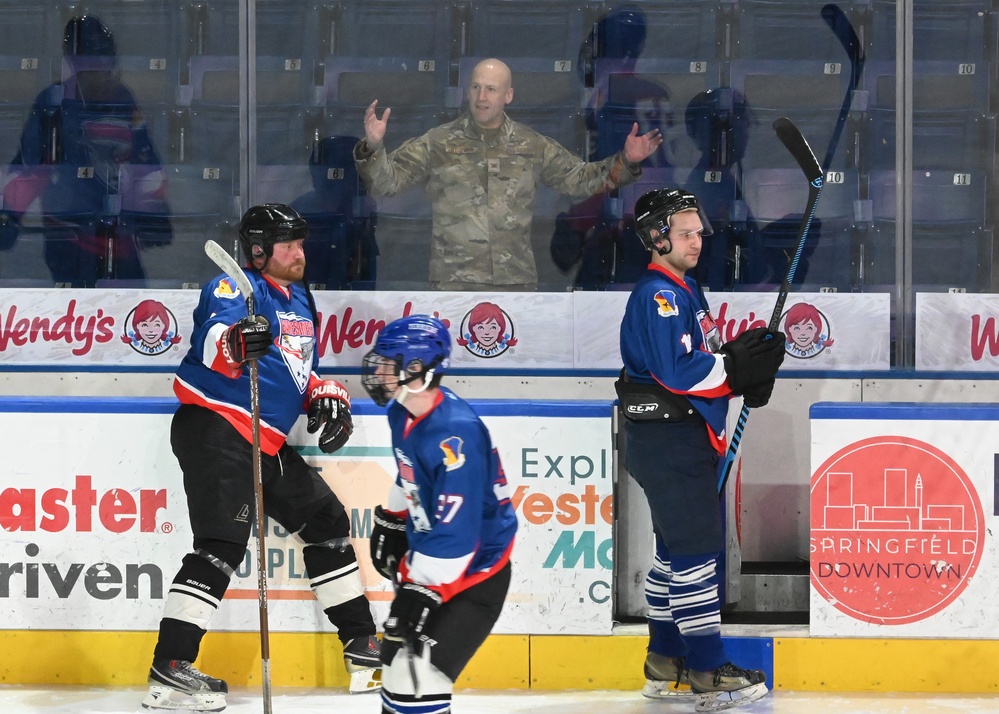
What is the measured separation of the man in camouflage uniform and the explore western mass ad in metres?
0.76

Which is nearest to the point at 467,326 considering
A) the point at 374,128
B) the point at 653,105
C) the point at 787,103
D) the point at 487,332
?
the point at 487,332

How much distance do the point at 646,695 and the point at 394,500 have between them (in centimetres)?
122

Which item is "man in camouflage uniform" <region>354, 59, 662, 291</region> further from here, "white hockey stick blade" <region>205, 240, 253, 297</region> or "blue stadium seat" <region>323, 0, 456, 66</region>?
"white hockey stick blade" <region>205, 240, 253, 297</region>

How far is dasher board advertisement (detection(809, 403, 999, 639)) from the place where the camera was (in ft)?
A: 12.0

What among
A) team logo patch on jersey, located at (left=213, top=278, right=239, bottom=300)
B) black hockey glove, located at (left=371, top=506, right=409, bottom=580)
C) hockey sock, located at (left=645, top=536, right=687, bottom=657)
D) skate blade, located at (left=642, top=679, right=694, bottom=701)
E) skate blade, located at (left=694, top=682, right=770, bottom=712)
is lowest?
skate blade, located at (left=642, top=679, right=694, bottom=701)

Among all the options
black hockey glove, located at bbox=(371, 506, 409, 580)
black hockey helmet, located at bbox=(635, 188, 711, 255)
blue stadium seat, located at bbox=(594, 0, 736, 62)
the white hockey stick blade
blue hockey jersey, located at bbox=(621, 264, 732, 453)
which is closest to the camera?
black hockey glove, located at bbox=(371, 506, 409, 580)

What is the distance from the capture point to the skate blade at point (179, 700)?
3.47 metres

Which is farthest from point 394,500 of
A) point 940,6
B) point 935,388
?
point 940,6

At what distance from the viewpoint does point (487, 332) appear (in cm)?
433

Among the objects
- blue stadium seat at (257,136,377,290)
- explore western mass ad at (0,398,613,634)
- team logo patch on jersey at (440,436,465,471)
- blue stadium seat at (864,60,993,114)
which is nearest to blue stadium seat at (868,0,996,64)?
blue stadium seat at (864,60,993,114)

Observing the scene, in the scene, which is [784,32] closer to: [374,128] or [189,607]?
[374,128]

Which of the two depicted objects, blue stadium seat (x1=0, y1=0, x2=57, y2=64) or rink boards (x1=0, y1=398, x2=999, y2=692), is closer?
rink boards (x1=0, y1=398, x2=999, y2=692)

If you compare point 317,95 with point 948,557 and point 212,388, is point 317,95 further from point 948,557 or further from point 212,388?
point 948,557

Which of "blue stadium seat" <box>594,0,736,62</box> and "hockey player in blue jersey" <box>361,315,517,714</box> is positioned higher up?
"blue stadium seat" <box>594,0,736,62</box>
